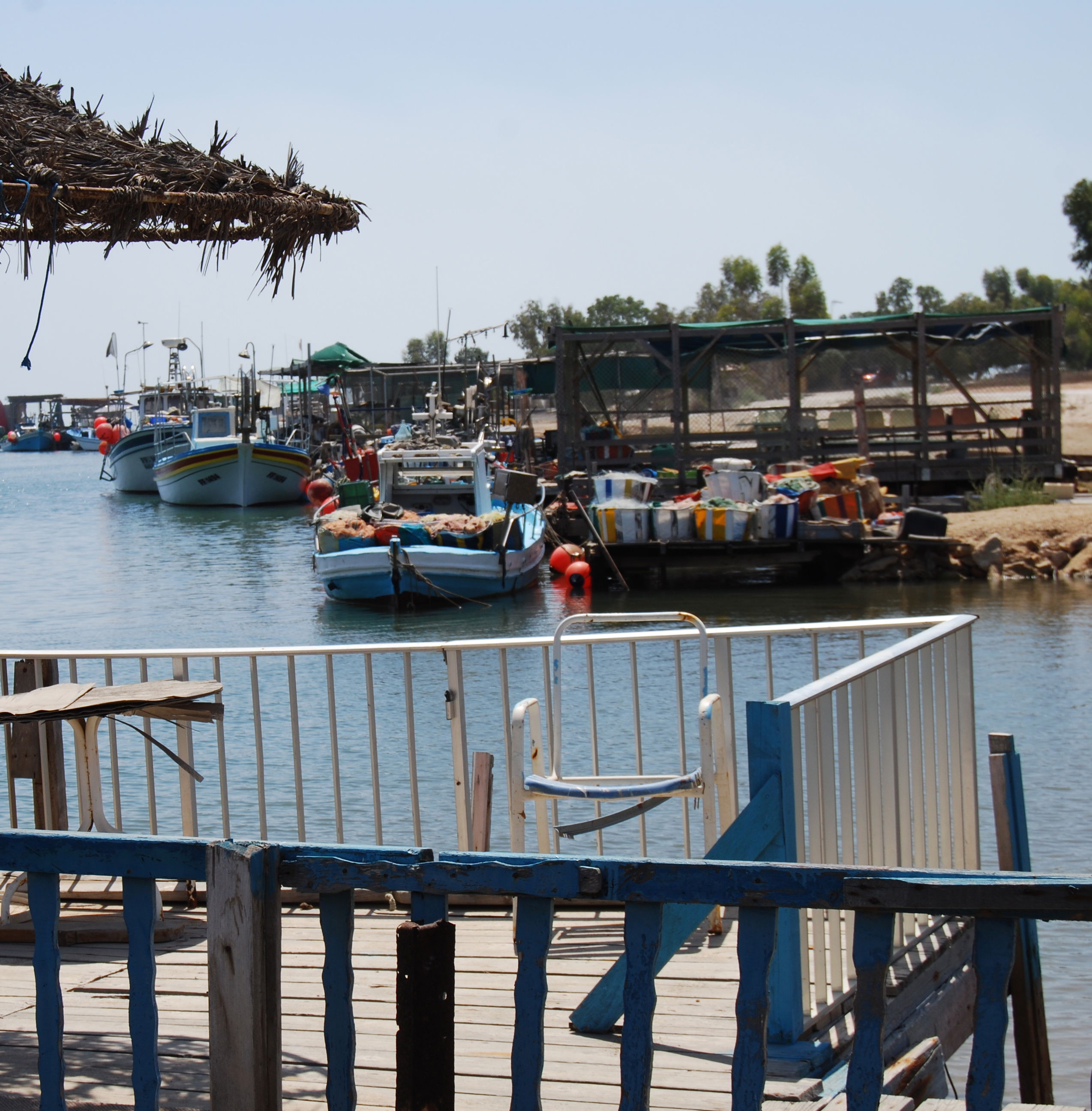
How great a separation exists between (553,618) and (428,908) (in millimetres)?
19018

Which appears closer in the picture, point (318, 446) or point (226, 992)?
point (226, 992)

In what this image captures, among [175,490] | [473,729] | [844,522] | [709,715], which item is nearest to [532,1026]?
[709,715]

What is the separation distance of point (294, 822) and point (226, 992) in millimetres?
7836

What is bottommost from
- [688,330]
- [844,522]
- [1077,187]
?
[844,522]

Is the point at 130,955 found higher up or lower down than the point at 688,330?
lower down

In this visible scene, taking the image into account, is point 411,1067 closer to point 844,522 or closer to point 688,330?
point 844,522

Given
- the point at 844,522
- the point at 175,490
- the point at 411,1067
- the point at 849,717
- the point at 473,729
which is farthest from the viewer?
the point at 175,490

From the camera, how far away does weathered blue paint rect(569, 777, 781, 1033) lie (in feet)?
10.9

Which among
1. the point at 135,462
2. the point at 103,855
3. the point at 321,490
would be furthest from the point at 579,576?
the point at 135,462

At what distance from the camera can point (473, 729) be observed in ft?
42.9

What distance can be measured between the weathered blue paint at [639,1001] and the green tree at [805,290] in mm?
124410

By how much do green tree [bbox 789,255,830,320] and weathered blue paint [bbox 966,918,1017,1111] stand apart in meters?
124

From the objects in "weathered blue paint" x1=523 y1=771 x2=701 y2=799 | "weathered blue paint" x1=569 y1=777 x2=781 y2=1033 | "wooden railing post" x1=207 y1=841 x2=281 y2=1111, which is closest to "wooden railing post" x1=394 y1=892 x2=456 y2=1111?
"wooden railing post" x1=207 y1=841 x2=281 y2=1111

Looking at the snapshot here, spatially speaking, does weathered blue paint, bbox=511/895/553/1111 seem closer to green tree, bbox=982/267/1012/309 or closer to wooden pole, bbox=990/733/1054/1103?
wooden pole, bbox=990/733/1054/1103
